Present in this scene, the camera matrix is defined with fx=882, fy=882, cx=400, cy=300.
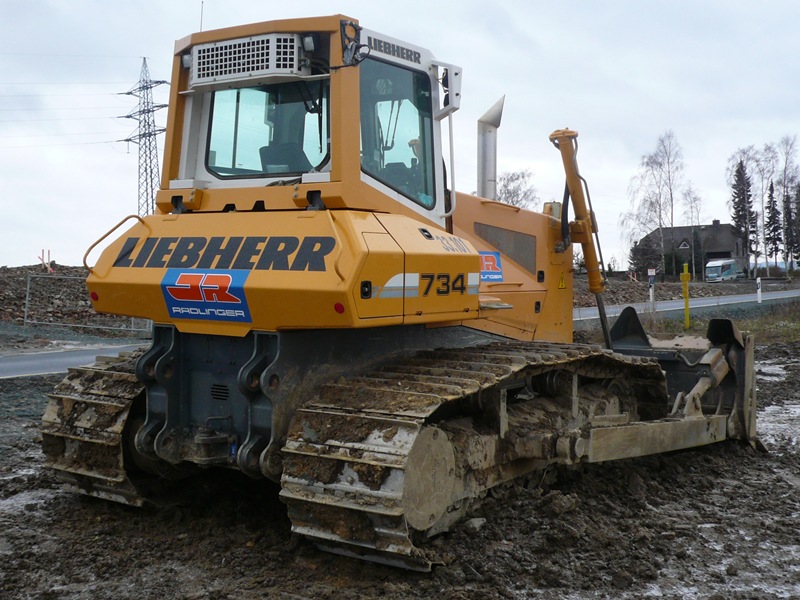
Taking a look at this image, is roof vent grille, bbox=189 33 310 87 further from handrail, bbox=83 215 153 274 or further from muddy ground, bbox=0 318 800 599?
muddy ground, bbox=0 318 800 599

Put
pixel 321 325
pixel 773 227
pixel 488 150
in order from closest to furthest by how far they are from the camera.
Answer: pixel 321 325 < pixel 488 150 < pixel 773 227

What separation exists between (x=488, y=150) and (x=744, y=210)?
61616 millimetres

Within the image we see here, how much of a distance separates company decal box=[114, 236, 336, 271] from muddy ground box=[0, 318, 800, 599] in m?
1.51

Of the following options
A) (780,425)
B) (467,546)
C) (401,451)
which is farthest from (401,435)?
→ (780,425)

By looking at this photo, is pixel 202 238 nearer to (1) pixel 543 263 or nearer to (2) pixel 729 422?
(1) pixel 543 263

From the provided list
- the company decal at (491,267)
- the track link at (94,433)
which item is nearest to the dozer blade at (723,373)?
the company decal at (491,267)

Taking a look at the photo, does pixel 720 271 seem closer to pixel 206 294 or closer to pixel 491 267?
pixel 491 267

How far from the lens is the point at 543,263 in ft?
23.5

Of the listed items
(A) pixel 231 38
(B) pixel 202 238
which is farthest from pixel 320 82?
(B) pixel 202 238

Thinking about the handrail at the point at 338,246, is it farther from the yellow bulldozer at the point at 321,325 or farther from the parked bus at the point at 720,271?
the parked bus at the point at 720,271

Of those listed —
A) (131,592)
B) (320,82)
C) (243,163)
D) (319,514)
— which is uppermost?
(320,82)

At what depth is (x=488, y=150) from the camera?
7.14 metres

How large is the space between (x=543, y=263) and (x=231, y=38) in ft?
10.3

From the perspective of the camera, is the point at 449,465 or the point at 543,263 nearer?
the point at 449,465
